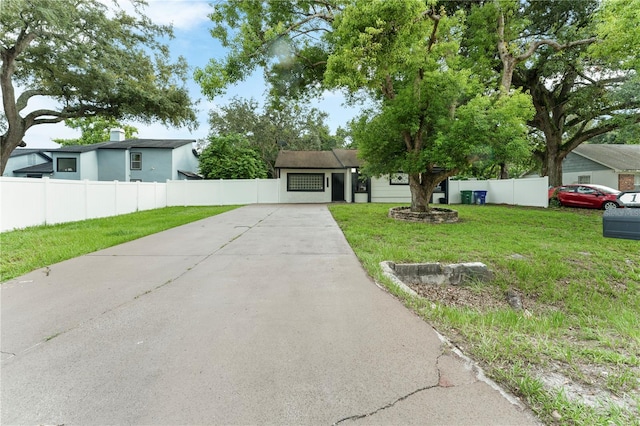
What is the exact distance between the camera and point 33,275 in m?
4.26

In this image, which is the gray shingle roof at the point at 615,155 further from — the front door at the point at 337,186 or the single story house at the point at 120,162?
the single story house at the point at 120,162

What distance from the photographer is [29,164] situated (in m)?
24.9

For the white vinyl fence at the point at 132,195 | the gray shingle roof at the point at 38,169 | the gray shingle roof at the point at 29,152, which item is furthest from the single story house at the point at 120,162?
the white vinyl fence at the point at 132,195

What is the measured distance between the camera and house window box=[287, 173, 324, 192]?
19750 mm

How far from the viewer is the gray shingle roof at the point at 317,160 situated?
63.1 ft

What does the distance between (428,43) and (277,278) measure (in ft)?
28.8

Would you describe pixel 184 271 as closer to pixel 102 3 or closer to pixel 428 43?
pixel 428 43

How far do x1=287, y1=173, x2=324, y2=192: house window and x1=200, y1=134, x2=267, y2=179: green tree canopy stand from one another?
2.85m

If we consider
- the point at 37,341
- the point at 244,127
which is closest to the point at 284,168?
the point at 244,127

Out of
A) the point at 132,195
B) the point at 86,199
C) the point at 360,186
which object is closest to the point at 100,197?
the point at 86,199

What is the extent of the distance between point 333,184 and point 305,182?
187cm

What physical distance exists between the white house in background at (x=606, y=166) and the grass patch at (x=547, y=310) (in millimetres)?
16944

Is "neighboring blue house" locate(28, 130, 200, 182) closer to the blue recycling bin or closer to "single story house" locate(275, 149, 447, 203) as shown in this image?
"single story house" locate(275, 149, 447, 203)

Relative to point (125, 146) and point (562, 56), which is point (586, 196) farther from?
point (125, 146)
